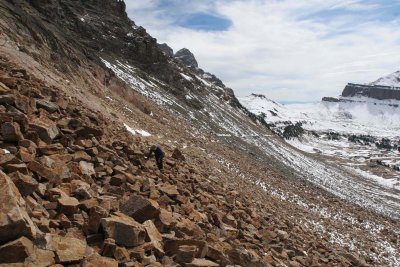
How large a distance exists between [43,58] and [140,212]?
26350mm

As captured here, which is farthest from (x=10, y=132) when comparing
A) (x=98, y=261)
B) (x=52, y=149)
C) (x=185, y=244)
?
(x=185, y=244)

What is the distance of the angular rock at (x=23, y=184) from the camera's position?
873 cm

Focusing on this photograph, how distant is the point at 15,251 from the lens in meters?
6.95

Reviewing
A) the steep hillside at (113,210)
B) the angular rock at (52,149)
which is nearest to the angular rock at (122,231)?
the steep hillside at (113,210)

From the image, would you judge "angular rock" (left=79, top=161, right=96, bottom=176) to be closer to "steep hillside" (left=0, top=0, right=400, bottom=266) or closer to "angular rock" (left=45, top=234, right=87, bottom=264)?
"steep hillside" (left=0, top=0, right=400, bottom=266)

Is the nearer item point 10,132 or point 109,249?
point 109,249

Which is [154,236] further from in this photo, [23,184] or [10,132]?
[10,132]

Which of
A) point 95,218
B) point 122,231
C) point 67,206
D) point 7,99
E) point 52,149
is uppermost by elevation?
point 7,99

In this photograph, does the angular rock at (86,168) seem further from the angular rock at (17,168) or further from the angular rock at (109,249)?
the angular rock at (109,249)

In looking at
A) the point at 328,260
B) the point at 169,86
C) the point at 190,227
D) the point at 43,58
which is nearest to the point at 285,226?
the point at 328,260

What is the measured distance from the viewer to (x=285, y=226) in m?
19.2

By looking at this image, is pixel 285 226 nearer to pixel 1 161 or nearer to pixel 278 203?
pixel 278 203

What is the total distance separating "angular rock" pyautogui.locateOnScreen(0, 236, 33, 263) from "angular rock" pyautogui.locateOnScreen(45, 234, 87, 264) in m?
0.52

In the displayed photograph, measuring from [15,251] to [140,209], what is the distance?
3.88m
